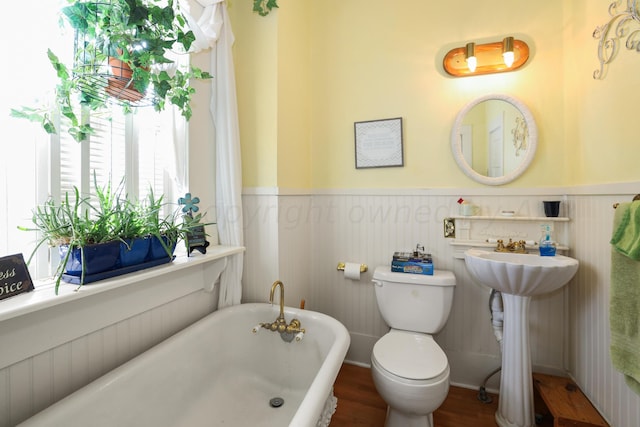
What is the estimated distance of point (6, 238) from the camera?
35.1 inches

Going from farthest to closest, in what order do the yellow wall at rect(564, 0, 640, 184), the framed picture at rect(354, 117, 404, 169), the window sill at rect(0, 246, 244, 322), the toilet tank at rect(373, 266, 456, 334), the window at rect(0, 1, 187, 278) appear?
the framed picture at rect(354, 117, 404, 169) → the toilet tank at rect(373, 266, 456, 334) → the yellow wall at rect(564, 0, 640, 184) → the window at rect(0, 1, 187, 278) → the window sill at rect(0, 246, 244, 322)

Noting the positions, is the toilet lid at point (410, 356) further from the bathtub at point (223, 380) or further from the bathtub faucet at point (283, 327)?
the bathtub faucet at point (283, 327)

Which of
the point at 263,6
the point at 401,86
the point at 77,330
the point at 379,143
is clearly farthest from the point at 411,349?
the point at 263,6

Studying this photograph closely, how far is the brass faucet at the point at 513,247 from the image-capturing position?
1.72 meters

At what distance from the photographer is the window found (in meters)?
0.90

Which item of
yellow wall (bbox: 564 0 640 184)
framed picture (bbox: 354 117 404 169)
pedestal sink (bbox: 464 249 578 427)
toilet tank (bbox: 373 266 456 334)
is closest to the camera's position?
yellow wall (bbox: 564 0 640 184)

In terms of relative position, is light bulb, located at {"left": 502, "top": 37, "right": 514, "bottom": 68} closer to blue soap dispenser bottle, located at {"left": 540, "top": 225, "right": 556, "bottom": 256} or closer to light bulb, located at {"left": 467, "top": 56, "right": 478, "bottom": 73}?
light bulb, located at {"left": 467, "top": 56, "right": 478, "bottom": 73}

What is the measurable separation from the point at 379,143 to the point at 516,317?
1373mm

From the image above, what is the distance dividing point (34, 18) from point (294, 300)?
182 cm

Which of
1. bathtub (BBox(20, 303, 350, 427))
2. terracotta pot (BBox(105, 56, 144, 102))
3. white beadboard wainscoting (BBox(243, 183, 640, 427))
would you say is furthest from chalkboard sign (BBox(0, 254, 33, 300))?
white beadboard wainscoting (BBox(243, 183, 640, 427))

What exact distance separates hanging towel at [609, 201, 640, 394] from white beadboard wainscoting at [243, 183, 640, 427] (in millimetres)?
249

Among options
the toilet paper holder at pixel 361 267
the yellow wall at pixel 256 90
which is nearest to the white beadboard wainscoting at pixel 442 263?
the toilet paper holder at pixel 361 267

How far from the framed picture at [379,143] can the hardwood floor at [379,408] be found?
1549 mm

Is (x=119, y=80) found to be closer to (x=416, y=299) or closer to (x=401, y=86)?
(x=401, y=86)
